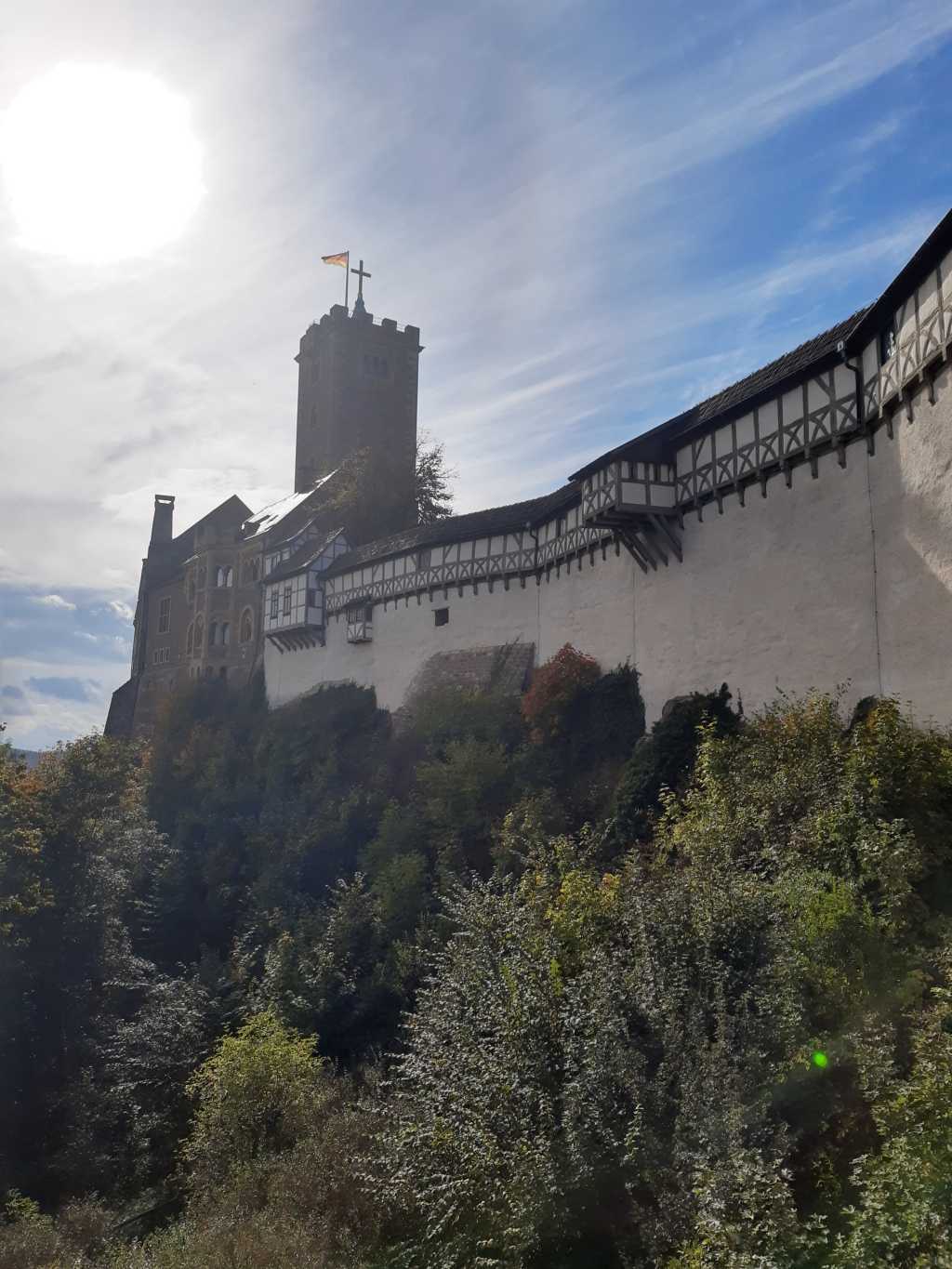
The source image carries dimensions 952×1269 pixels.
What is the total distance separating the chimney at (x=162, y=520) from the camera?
6191 cm

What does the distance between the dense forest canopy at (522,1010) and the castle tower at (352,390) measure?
30.9 m

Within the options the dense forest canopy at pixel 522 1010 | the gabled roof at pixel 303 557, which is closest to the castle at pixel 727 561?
the gabled roof at pixel 303 557

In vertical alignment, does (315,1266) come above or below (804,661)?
below

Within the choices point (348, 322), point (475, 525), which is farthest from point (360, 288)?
point (475, 525)

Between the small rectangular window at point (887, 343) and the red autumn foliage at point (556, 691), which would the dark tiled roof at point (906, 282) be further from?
the red autumn foliage at point (556, 691)

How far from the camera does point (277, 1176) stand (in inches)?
485

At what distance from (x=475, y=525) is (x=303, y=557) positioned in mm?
14552

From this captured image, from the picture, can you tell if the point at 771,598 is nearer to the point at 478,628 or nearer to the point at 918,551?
the point at 918,551

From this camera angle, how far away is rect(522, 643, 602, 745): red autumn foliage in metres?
24.8

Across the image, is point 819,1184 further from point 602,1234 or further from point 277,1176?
point 277,1176

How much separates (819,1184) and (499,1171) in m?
2.95

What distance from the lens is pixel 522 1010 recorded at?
415 inches

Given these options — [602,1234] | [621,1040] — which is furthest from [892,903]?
[602,1234]

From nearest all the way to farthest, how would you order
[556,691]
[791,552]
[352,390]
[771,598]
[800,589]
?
[800,589], [791,552], [771,598], [556,691], [352,390]
